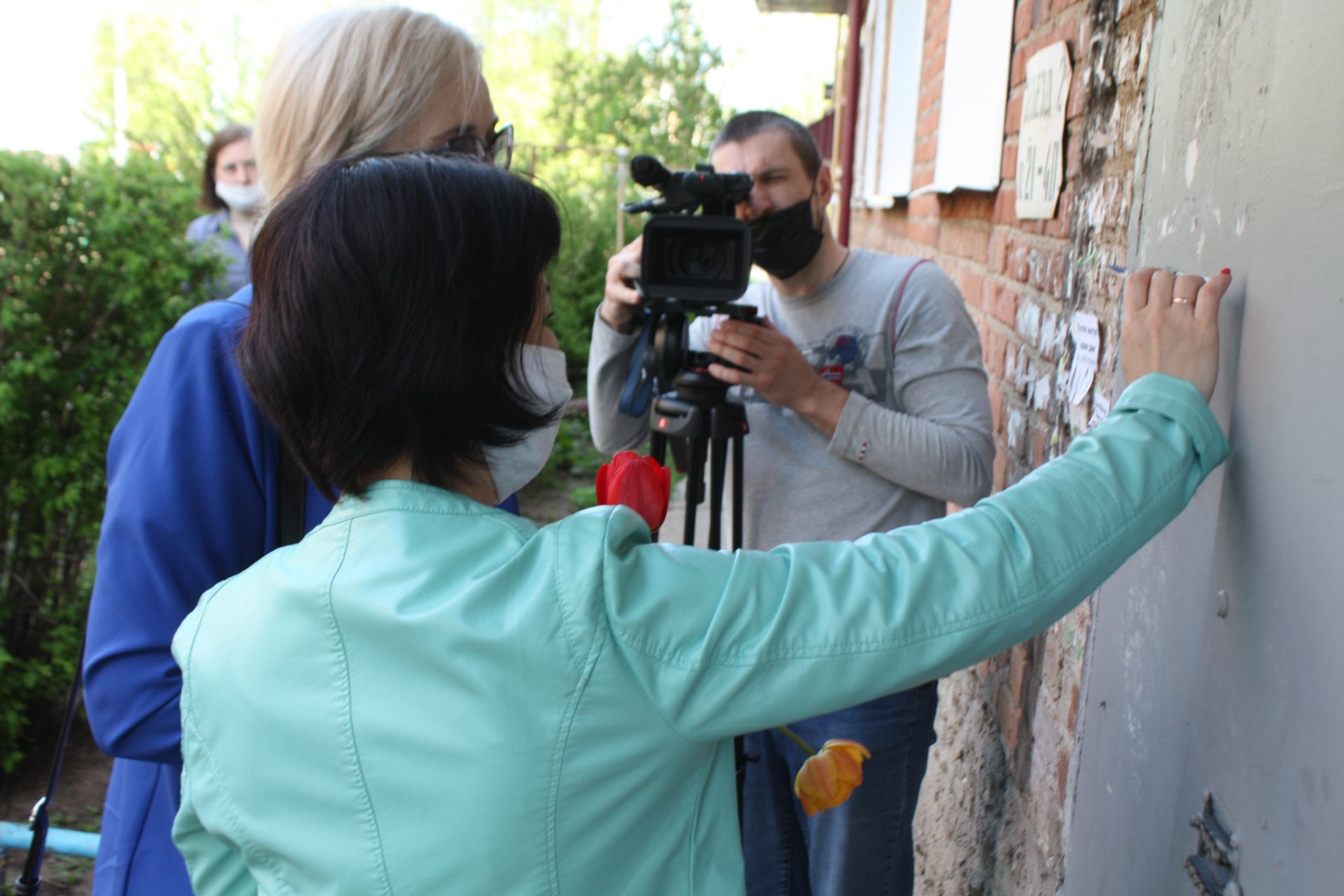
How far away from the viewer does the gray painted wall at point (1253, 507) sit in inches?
34.4

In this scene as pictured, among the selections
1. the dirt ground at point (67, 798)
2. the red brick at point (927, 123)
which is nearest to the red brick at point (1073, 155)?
the red brick at point (927, 123)

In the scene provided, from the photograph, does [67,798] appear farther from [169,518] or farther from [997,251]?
[997,251]

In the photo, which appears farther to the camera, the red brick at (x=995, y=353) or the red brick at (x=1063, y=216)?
the red brick at (x=995, y=353)

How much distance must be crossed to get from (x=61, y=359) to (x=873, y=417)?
2.39 metres

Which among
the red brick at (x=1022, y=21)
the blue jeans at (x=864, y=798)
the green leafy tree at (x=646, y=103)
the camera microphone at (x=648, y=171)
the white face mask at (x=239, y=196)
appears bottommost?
the blue jeans at (x=864, y=798)

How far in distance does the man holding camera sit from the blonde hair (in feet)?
2.23

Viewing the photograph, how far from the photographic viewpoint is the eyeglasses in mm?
1437

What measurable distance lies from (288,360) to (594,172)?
42.7 feet

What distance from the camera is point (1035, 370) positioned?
85.1 inches

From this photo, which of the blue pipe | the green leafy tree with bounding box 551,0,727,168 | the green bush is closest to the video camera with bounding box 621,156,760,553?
the blue pipe

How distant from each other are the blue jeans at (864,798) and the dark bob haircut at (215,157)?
2798 millimetres

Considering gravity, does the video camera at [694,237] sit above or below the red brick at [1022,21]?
below

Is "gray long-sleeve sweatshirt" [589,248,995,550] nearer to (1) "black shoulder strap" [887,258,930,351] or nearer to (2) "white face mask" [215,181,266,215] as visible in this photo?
(1) "black shoulder strap" [887,258,930,351]

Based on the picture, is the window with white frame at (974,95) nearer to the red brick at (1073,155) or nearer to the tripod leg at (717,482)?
the red brick at (1073,155)
